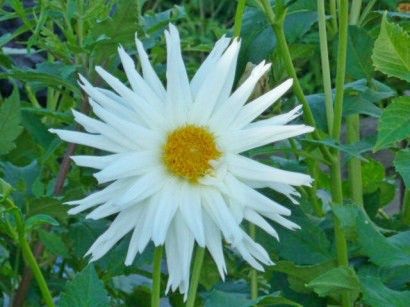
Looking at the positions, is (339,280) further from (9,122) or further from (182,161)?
(9,122)

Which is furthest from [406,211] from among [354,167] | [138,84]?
[138,84]

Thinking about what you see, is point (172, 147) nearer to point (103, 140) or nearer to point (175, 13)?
point (103, 140)

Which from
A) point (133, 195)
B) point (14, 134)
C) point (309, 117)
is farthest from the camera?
point (14, 134)

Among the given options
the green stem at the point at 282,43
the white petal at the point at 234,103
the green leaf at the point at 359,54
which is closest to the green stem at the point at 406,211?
the green leaf at the point at 359,54

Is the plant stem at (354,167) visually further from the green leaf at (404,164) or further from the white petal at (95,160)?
the white petal at (95,160)

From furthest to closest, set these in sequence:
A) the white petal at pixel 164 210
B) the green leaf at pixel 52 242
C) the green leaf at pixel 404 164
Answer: the green leaf at pixel 52 242 → the green leaf at pixel 404 164 → the white petal at pixel 164 210

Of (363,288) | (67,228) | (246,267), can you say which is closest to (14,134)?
(67,228)
